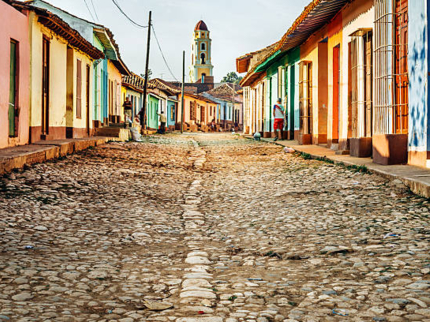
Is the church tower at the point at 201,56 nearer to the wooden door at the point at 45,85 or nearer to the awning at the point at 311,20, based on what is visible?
the awning at the point at 311,20

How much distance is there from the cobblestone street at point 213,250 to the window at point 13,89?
294 centimetres

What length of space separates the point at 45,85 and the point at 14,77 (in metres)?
2.17

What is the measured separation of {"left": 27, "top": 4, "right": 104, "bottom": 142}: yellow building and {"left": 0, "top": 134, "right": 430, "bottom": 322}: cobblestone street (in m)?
4.61

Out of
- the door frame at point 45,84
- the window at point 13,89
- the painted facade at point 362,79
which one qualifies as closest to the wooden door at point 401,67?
the painted facade at point 362,79

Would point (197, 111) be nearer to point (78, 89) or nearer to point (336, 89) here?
point (78, 89)

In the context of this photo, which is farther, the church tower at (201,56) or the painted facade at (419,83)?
the church tower at (201,56)

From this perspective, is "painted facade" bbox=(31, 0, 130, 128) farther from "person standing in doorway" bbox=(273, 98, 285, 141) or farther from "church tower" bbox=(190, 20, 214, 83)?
"church tower" bbox=(190, 20, 214, 83)

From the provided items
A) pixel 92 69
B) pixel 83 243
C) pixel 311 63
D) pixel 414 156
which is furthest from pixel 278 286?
pixel 92 69

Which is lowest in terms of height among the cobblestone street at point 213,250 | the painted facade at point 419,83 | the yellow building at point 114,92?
the cobblestone street at point 213,250

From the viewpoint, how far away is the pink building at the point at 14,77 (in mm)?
9406

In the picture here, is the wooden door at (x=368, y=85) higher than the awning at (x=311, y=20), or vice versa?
the awning at (x=311, y=20)

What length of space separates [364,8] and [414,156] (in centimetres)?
374

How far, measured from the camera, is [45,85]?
12273mm

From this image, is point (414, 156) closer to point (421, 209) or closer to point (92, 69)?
point (421, 209)
